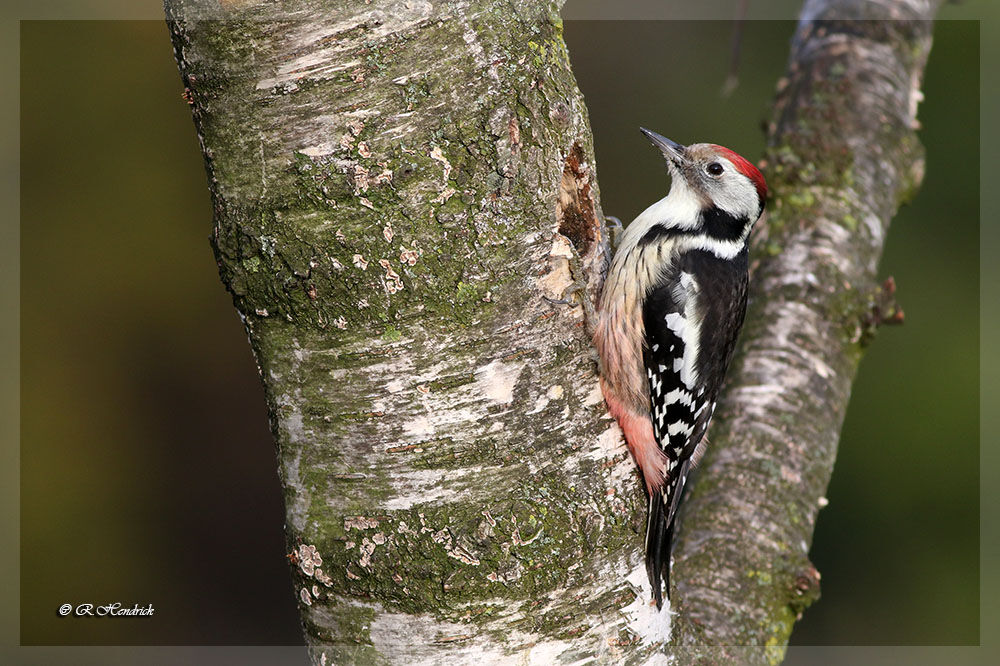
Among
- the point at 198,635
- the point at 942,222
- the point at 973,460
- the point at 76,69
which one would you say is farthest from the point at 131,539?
the point at 942,222

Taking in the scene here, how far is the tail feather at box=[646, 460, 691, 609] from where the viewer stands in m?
1.59

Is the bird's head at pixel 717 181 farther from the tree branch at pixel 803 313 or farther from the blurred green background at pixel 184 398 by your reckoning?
the blurred green background at pixel 184 398

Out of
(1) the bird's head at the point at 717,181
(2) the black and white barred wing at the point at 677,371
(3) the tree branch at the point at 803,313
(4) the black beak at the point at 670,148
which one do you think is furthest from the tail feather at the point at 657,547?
(4) the black beak at the point at 670,148

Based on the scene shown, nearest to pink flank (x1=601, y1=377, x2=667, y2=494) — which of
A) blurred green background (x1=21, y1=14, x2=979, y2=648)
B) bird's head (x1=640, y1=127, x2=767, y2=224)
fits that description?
bird's head (x1=640, y1=127, x2=767, y2=224)

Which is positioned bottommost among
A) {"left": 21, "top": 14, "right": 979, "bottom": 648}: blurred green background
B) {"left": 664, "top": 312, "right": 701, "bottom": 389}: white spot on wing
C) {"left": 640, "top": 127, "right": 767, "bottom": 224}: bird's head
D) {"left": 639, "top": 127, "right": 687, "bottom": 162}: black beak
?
{"left": 21, "top": 14, "right": 979, "bottom": 648}: blurred green background

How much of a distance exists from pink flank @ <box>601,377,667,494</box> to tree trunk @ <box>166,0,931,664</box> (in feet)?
0.11

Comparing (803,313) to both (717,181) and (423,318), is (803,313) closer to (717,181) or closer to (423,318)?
(717,181)

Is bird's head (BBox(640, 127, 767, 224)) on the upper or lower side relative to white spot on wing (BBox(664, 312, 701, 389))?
upper

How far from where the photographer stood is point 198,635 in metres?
4.30

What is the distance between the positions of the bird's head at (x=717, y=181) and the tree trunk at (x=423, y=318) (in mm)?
913

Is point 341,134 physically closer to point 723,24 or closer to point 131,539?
point 131,539

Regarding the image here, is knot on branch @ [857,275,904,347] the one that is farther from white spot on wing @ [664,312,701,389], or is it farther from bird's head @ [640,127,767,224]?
white spot on wing @ [664,312,701,389]

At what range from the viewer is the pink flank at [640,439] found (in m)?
1.57

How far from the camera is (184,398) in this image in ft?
14.5
